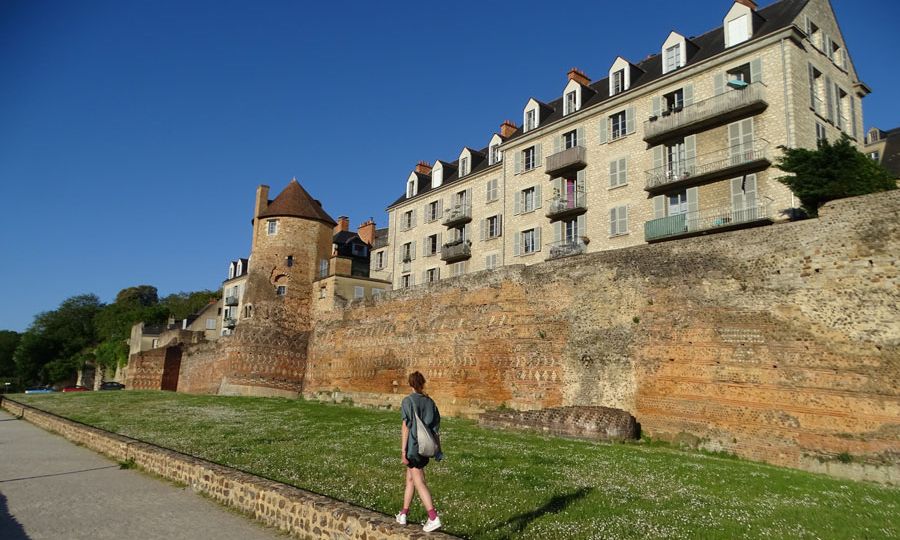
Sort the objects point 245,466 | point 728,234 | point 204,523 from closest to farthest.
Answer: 1. point 204,523
2. point 245,466
3. point 728,234

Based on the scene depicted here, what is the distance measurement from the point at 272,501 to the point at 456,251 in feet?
97.5

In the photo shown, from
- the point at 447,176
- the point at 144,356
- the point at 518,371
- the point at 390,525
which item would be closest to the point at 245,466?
the point at 390,525

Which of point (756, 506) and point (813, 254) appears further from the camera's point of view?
point (813, 254)

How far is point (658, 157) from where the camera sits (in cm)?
2764

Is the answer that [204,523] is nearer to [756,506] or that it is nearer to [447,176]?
[756,506]

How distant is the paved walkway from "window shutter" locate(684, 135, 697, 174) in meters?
23.0

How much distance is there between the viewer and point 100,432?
17.2m

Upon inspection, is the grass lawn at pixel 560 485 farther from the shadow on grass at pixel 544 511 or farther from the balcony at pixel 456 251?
the balcony at pixel 456 251

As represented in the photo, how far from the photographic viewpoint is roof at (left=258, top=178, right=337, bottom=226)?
41031mm

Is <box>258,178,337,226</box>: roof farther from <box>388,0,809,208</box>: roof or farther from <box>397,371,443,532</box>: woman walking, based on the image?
<box>397,371,443,532</box>: woman walking

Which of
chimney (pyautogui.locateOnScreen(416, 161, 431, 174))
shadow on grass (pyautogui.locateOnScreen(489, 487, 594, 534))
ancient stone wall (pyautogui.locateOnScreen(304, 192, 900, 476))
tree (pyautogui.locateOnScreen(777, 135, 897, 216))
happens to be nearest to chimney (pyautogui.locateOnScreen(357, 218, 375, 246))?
chimney (pyautogui.locateOnScreen(416, 161, 431, 174))

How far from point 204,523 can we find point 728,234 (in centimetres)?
1636

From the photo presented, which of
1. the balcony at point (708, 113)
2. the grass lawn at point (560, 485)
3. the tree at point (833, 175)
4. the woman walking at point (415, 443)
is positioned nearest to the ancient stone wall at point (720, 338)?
the grass lawn at point (560, 485)

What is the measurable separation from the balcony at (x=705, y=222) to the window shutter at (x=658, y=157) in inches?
107
